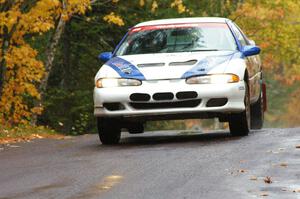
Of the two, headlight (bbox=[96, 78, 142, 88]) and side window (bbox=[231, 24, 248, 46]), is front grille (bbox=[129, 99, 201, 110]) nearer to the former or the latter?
headlight (bbox=[96, 78, 142, 88])

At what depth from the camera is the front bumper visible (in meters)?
11.3

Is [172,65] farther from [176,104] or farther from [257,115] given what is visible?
[257,115]

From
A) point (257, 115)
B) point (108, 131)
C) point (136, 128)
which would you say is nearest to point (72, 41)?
point (136, 128)

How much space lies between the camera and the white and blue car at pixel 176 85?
1129 centimetres

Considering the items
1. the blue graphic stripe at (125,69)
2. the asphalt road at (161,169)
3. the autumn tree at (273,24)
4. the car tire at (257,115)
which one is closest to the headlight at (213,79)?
the blue graphic stripe at (125,69)

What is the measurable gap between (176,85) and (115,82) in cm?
84

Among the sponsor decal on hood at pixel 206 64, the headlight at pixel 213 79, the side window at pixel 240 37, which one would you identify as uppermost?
the side window at pixel 240 37

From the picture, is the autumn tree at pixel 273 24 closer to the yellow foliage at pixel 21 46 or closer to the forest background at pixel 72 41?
the forest background at pixel 72 41

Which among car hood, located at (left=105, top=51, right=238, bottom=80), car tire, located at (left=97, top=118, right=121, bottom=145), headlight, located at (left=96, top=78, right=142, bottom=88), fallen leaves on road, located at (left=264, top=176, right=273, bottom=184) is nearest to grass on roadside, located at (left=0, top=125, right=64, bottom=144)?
car tire, located at (left=97, top=118, right=121, bottom=145)

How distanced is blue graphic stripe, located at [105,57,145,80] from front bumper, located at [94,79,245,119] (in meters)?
0.15

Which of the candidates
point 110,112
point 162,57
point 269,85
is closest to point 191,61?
point 162,57

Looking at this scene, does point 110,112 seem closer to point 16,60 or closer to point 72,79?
point 16,60

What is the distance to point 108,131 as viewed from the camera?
1207cm

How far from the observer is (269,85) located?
182ft
